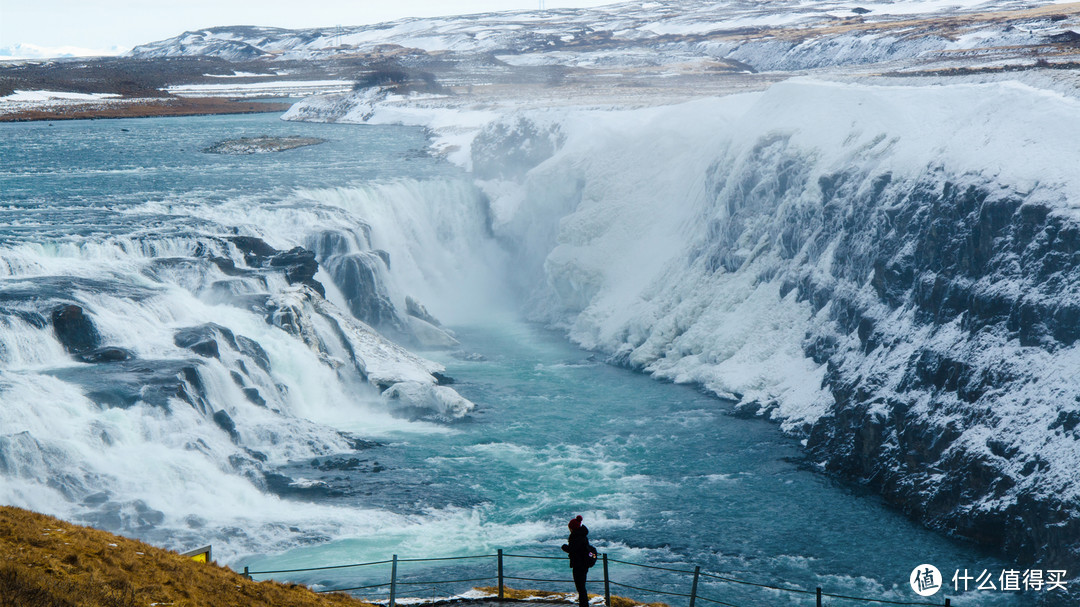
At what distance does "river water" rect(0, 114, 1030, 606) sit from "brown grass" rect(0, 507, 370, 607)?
20.4ft

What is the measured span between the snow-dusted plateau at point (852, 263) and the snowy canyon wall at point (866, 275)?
7cm

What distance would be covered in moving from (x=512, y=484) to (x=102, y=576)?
15541mm

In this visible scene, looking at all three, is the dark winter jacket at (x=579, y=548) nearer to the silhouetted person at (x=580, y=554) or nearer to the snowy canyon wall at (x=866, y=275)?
the silhouetted person at (x=580, y=554)

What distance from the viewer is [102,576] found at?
1289 cm

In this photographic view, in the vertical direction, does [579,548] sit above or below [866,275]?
below

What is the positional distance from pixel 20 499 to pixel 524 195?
35878 millimetres

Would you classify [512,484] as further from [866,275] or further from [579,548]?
[866,275]

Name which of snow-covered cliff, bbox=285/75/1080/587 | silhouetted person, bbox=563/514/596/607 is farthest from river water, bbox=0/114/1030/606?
silhouetted person, bbox=563/514/596/607

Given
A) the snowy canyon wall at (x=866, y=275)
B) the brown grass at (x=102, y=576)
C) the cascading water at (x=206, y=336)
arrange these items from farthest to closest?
the snowy canyon wall at (x=866, y=275) < the cascading water at (x=206, y=336) < the brown grass at (x=102, y=576)

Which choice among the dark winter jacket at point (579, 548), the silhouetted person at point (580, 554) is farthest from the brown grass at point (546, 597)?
the dark winter jacket at point (579, 548)

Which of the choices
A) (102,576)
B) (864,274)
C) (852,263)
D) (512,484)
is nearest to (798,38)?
(852,263)

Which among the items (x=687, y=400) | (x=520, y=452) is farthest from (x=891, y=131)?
(x=520, y=452)

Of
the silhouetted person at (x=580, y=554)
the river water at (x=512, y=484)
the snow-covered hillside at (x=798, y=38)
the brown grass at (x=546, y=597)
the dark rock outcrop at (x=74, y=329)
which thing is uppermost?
the snow-covered hillside at (x=798, y=38)

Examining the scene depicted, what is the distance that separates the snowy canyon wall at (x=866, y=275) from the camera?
24.5m
